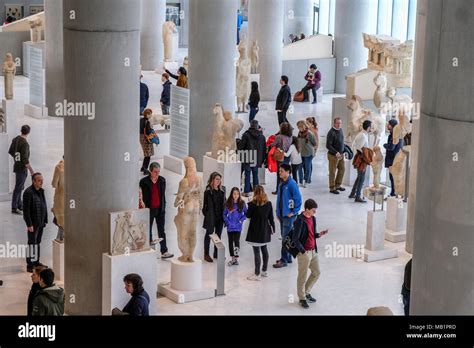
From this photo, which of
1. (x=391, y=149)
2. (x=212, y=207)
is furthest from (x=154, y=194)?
(x=391, y=149)

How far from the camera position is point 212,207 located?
55.0 ft

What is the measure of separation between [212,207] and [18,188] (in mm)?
4572

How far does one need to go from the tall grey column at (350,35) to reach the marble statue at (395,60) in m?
5.44

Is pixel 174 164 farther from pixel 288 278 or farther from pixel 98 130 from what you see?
pixel 98 130

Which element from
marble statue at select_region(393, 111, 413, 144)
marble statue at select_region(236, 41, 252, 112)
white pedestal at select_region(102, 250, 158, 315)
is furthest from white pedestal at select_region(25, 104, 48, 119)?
white pedestal at select_region(102, 250, 158, 315)

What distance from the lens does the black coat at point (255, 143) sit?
2088cm

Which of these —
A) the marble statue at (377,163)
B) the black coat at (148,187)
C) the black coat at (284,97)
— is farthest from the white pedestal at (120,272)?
the black coat at (284,97)

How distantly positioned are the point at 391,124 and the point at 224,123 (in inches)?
139

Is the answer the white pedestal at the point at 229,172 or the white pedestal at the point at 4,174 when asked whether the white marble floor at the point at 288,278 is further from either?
the white pedestal at the point at 229,172
